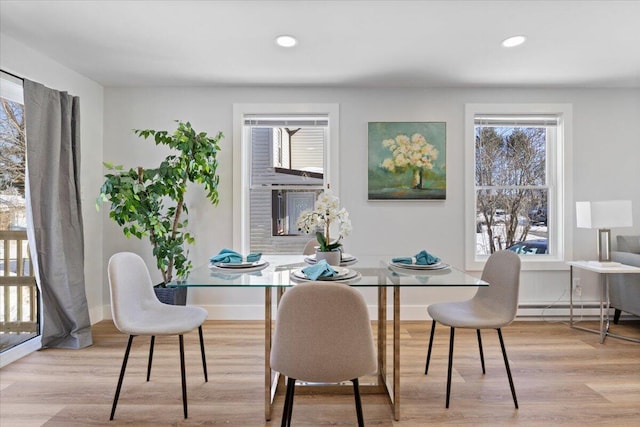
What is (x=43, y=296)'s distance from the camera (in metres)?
2.76

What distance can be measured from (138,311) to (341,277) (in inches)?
49.3

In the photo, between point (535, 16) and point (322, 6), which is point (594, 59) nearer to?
point (535, 16)

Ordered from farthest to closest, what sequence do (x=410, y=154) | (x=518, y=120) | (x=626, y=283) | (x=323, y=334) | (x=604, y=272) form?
(x=518, y=120), (x=410, y=154), (x=626, y=283), (x=604, y=272), (x=323, y=334)

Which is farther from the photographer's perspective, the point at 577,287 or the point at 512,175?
the point at 512,175

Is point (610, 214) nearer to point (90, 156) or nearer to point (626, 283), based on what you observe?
point (626, 283)

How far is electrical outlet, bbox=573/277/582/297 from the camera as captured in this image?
359 centimetres

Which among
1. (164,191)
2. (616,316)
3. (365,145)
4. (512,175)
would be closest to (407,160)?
(365,145)

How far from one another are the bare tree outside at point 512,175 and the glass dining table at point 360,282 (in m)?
1.93

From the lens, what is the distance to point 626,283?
3.18 m

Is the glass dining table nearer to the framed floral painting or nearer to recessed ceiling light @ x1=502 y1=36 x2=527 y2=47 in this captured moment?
the framed floral painting

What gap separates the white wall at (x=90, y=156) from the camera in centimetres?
306

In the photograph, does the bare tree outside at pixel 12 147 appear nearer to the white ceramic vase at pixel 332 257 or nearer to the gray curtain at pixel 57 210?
the gray curtain at pixel 57 210

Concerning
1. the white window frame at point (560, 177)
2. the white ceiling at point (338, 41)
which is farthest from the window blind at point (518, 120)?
the white ceiling at point (338, 41)

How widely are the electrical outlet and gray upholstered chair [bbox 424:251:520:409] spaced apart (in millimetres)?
1886
